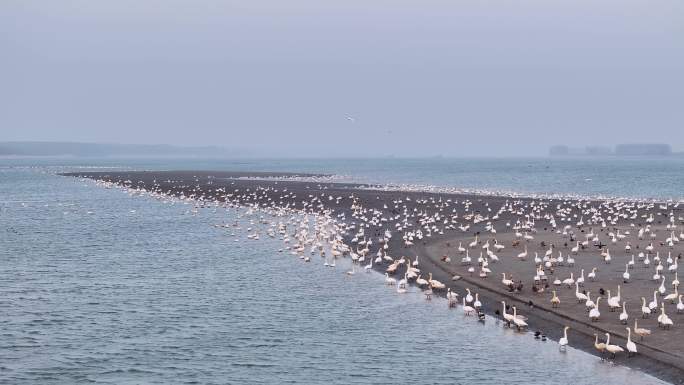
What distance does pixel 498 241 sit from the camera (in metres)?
54.3

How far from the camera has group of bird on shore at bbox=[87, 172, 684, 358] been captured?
111ft

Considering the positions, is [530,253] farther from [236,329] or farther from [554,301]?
[236,329]

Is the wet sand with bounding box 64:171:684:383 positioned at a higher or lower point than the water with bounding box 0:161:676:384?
higher

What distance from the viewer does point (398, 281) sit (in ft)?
135

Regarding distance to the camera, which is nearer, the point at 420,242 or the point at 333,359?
the point at 333,359

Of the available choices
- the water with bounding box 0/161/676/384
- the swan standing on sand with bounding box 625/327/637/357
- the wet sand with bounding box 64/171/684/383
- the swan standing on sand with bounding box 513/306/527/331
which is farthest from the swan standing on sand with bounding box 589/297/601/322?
the swan standing on sand with bounding box 625/327/637/357

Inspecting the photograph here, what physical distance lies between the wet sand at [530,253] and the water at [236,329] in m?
1.71

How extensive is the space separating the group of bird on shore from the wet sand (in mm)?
138

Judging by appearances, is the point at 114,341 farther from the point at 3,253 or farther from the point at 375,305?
the point at 3,253

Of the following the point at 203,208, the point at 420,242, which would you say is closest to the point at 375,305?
the point at 420,242

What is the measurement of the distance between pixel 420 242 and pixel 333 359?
27.9 m

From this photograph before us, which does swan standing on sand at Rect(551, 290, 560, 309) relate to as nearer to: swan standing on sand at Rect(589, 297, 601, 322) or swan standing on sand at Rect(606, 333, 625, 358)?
swan standing on sand at Rect(589, 297, 601, 322)

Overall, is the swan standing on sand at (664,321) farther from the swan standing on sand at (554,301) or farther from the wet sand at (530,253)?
the swan standing on sand at (554,301)

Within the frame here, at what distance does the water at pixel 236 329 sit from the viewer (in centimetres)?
→ 2588
